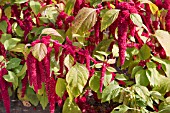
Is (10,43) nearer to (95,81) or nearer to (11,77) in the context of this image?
(11,77)

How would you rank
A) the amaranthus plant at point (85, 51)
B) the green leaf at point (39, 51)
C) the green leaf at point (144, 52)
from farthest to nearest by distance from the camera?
1. the green leaf at point (144, 52)
2. the amaranthus plant at point (85, 51)
3. the green leaf at point (39, 51)

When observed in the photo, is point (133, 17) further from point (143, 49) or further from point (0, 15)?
point (0, 15)

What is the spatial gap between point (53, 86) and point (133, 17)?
536 mm

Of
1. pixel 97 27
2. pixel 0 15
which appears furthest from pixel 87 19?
pixel 0 15

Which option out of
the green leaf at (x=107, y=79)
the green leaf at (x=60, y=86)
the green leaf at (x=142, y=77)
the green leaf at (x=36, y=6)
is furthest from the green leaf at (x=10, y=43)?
the green leaf at (x=142, y=77)

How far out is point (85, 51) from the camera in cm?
160

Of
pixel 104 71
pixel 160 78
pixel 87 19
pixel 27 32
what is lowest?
pixel 160 78

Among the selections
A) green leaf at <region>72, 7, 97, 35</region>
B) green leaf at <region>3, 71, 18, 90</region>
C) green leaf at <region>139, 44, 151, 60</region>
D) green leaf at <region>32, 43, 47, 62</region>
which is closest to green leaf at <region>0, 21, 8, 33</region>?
green leaf at <region>3, 71, 18, 90</region>

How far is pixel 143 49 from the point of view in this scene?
71.1 inches

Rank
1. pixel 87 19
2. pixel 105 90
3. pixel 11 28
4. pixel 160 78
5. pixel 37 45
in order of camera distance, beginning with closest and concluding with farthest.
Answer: pixel 37 45 → pixel 87 19 → pixel 105 90 → pixel 160 78 → pixel 11 28

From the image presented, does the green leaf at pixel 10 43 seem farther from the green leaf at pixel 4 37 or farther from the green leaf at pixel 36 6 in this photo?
the green leaf at pixel 36 6

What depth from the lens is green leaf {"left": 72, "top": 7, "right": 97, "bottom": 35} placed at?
1.60m

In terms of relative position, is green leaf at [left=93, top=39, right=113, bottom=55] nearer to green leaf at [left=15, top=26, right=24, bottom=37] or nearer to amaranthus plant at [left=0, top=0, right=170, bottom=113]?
amaranthus plant at [left=0, top=0, right=170, bottom=113]

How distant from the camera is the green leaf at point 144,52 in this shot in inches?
70.0
